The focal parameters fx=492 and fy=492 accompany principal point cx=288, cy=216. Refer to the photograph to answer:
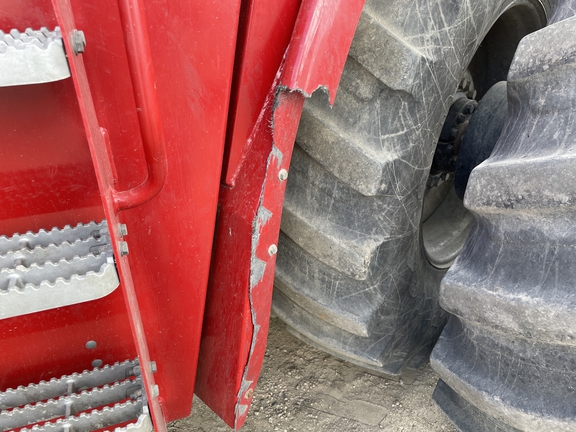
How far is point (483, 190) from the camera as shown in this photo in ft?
2.55

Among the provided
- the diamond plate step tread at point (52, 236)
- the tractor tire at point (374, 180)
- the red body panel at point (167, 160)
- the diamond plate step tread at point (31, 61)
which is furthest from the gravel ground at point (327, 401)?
the diamond plate step tread at point (31, 61)

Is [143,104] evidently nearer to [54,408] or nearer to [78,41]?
[78,41]

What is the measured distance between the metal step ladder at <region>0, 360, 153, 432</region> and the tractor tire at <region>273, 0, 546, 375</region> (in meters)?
0.37

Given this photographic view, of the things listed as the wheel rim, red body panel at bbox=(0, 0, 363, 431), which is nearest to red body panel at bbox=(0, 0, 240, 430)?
red body panel at bbox=(0, 0, 363, 431)

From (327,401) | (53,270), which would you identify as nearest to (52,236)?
(53,270)

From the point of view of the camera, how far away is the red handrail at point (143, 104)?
22.3 inches

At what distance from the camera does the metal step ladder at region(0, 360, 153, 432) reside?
75 cm

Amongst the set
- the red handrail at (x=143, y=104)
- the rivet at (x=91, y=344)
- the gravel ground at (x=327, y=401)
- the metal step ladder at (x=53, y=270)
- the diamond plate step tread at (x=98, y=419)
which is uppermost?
the red handrail at (x=143, y=104)

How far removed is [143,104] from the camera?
62 centimetres

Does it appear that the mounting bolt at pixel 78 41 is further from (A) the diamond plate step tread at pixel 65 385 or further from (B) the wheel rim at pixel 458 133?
(B) the wheel rim at pixel 458 133

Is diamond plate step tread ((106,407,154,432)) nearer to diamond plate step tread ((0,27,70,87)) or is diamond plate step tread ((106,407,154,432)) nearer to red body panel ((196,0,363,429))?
red body panel ((196,0,363,429))

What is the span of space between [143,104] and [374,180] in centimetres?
40

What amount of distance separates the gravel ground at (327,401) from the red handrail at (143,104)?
2.48 feet

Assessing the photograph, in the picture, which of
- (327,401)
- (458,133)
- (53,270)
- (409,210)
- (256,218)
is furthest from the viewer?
(327,401)
